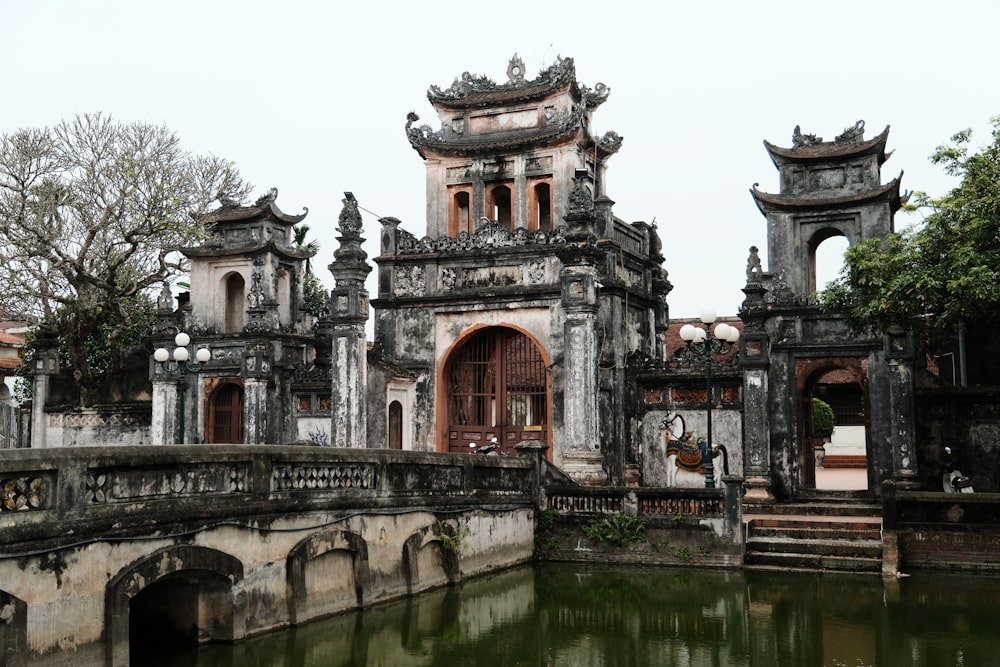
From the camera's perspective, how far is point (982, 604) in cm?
1266

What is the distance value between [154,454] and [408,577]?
16.2 ft

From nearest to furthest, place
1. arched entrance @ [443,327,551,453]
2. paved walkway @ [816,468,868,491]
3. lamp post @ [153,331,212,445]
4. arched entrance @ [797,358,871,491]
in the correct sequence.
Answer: lamp post @ [153,331,212,445], arched entrance @ [443,327,551,453], paved walkway @ [816,468,868,491], arched entrance @ [797,358,871,491]

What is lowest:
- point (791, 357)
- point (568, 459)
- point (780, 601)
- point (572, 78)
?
point (780, 601)

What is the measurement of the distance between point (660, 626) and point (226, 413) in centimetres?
1873

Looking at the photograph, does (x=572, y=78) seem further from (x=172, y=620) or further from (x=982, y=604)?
(x=172, y=620)

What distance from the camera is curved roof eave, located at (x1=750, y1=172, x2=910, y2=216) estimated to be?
21.2m

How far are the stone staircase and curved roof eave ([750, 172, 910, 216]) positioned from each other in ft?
23.4

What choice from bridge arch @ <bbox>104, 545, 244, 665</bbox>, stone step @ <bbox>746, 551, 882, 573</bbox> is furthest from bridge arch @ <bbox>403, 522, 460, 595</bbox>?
stone step @ <bbox>746, 551, 882, 573</bbox>

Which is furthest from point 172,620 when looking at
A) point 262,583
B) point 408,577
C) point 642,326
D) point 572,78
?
point 572,78

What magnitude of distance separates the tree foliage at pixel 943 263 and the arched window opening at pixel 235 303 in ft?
59.1

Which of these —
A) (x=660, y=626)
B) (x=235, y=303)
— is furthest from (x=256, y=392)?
(x=660, y=626)

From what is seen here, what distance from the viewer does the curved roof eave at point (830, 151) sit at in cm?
2152

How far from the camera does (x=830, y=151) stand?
21.8m

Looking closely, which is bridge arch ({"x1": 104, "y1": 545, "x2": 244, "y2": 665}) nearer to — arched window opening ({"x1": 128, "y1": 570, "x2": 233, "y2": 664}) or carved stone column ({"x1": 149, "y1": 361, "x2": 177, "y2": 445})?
arched window opening ({"x1": 128, "y1": 570, "x2": 233, "y2": 664})
